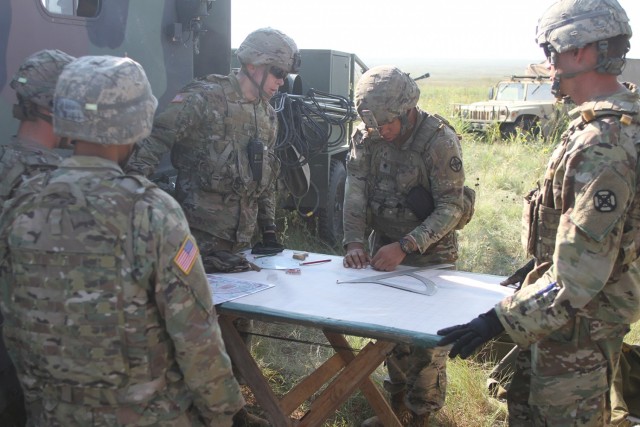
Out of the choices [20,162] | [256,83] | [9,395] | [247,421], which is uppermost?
[256,83]

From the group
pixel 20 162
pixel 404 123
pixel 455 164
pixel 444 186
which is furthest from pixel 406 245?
pixel 20 162

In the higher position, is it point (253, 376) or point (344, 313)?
point (344, 313)

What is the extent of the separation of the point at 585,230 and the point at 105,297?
1337 mm

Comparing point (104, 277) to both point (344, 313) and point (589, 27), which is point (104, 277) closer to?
point (344, 313)

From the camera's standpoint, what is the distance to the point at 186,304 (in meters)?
1.79

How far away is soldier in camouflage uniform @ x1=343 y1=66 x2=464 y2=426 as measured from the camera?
127 inches

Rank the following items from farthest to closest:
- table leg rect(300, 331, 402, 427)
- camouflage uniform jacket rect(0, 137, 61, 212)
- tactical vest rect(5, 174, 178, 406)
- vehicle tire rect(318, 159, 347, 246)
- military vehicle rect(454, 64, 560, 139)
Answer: military vehicle rect(454, 64, 560, 139) → vehicle tire rect(318, 159, 347, 246) → table leg rect(300, 331, 402, 427) → camouflage uniform jacket rect(0, 137, 61, 212) → tactical vest rect(5, 174, 178, 406)

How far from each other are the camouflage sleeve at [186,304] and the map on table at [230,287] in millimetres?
721

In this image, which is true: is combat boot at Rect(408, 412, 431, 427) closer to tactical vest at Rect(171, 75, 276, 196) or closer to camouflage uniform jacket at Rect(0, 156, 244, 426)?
tactical vest at Rect(171, 75, 276, 196)

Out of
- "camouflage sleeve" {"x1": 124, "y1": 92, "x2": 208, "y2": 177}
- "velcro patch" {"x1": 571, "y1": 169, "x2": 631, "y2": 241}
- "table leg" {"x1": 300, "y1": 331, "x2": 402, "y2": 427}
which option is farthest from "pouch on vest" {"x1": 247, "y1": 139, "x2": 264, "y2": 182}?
"velcro patch" {"x1": 571, "y1": 169, "x2": 631, "y2": 241}

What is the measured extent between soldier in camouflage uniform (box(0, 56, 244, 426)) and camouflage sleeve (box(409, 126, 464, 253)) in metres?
1.61

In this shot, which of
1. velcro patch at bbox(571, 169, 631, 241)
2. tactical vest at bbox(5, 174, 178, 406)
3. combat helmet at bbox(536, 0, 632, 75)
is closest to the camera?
tactical vest at bbox(5, 174, 178, 406)

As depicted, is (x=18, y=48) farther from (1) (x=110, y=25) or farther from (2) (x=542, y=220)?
(2) (x=542, y=220)

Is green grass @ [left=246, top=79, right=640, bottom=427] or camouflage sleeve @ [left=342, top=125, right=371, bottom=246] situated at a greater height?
camouflage sleeve @ [left=342, top=125, right=371, bottom=246]
